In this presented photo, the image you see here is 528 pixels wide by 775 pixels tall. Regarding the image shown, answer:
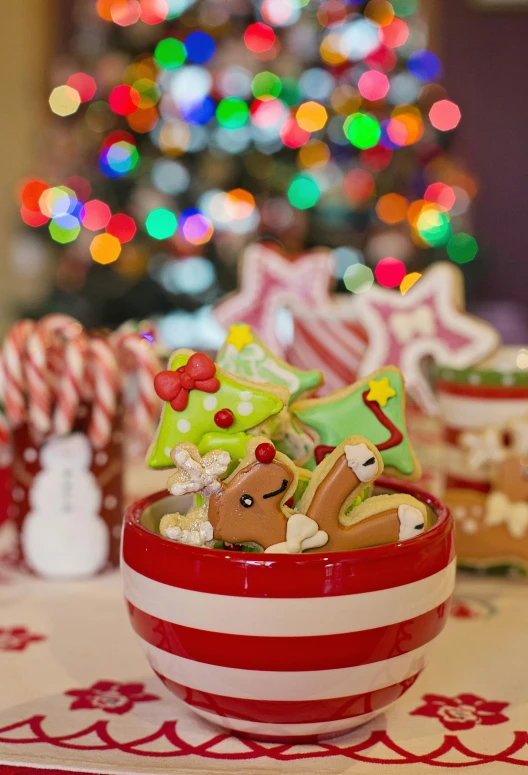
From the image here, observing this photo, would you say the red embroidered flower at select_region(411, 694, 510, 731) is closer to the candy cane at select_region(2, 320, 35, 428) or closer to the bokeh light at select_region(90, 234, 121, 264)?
the candy cane at select_region(2, 320, 35, 428)

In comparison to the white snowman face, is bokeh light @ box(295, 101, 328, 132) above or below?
above

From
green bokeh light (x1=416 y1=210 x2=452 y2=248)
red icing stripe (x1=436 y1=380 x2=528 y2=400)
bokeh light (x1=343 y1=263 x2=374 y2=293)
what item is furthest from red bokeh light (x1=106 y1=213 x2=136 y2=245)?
red icing stripe (x1=436 y1=380 x2=528 y2=400)

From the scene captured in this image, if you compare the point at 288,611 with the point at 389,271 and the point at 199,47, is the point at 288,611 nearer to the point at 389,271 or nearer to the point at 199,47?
the point at 389,271

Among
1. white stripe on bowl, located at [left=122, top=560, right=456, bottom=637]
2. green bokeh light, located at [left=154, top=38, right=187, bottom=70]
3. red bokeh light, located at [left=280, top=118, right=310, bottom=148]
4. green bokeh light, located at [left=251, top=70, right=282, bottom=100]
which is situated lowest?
white stripe on bowl, located at [left=122, top=560, right=456, bottom=637]

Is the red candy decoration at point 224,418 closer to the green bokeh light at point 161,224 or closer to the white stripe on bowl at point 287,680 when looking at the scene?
the white stripe on bowl at point 287,680

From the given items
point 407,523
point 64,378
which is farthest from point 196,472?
point 64,378

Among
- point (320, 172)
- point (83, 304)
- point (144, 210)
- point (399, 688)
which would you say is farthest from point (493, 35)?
point (399, 688)
